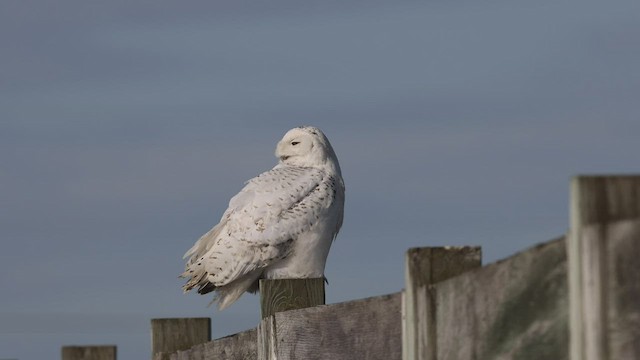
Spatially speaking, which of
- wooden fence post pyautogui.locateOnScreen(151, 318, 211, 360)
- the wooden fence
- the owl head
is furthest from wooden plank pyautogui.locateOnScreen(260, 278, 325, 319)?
the owl head

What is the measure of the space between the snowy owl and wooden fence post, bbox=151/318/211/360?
842 mm

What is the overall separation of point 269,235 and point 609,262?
543cm

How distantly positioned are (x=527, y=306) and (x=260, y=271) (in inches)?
205

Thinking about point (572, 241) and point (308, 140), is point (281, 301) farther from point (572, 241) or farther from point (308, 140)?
point (308, 140)

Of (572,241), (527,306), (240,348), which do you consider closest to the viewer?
(572,241)

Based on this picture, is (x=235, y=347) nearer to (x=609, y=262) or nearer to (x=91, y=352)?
(x=91, y=352)

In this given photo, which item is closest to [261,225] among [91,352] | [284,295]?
→ [91,352]

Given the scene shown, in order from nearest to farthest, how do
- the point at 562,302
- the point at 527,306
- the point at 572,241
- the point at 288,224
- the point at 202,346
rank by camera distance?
1. the point at 572,241
2. the point at 562,302
3. the point at 527,306
4. the point at 202,346
5. the point at 288,224

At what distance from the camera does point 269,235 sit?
7289 mm

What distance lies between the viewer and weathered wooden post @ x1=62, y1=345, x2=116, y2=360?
314 inches

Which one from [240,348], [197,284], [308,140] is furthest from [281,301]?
[308,140]

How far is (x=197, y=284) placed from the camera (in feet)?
24.3

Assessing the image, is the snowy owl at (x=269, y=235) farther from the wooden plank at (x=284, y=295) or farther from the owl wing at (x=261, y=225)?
the wooden plank at (x=284, y=295)

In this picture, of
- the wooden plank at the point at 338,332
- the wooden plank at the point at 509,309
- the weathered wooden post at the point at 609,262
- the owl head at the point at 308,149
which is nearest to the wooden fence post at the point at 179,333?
the owl head at the point at 308,149
